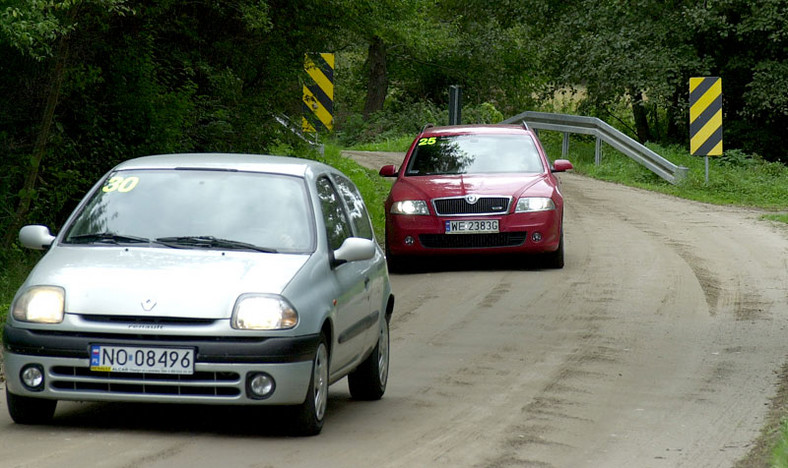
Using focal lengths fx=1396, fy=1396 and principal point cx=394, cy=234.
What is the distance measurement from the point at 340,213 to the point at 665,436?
2.37m

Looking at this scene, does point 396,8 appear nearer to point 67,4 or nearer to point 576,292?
point 576,292

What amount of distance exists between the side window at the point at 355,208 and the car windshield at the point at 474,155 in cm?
738

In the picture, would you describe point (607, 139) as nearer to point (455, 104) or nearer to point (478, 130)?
point (455, 104)

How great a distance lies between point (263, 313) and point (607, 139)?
24.1m

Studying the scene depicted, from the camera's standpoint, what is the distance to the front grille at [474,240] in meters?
15.8

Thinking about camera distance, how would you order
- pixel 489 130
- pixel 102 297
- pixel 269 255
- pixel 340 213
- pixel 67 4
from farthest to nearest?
→ pixel 489 130, pixel 67 4, pixel 340 213, pixel 269 255, pixel 102 297

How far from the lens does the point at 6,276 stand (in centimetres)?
1270

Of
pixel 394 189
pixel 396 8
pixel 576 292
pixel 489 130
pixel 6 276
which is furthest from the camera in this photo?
pixel 396 8

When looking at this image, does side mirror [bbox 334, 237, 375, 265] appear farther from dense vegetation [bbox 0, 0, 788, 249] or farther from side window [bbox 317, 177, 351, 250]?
dense vegetation [bbox 0, 0, 788, 249]

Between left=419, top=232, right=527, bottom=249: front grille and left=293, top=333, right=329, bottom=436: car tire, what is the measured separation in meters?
8.48

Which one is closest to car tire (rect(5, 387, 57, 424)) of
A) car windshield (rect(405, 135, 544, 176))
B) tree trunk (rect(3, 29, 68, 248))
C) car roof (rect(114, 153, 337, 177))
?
car roof (rect(114, 153, 337, 177))

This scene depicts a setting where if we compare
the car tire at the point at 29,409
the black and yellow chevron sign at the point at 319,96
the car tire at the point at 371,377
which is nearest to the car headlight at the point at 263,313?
Answer: the car tire at the point at 29,409

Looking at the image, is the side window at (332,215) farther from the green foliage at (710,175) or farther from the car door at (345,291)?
the green foliage at (710,175)

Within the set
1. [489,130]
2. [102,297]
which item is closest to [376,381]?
[102,297]
